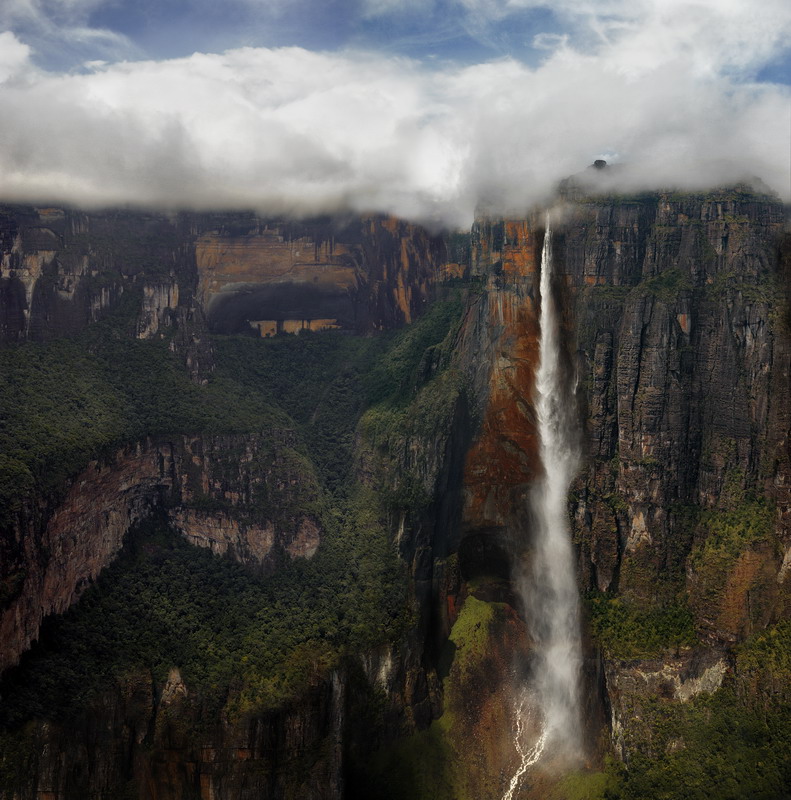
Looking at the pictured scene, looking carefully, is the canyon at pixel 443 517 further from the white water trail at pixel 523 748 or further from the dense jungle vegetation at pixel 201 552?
the white water trail at pixel 523 748

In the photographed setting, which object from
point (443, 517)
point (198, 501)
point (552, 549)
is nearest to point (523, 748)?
point (552, 549)

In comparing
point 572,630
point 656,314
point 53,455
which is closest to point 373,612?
point 572,630

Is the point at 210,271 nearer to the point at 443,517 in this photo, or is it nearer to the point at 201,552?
the point at 201,552

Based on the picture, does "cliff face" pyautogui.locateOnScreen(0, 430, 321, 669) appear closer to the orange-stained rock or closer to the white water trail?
the orange-stained rock

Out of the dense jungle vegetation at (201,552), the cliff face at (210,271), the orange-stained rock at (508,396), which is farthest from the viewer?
the cliff face at (210,271)

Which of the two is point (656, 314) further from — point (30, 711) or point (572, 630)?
point (30, 711)

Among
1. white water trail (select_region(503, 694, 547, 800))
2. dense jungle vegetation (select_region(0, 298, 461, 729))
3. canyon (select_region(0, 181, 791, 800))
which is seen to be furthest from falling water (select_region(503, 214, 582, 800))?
dense jungle vegetation (select_region(0, 298, 461, 729))

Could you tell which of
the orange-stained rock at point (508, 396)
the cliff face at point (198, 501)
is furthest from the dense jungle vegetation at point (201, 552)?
the orange-stained rock at point (508, 396)
